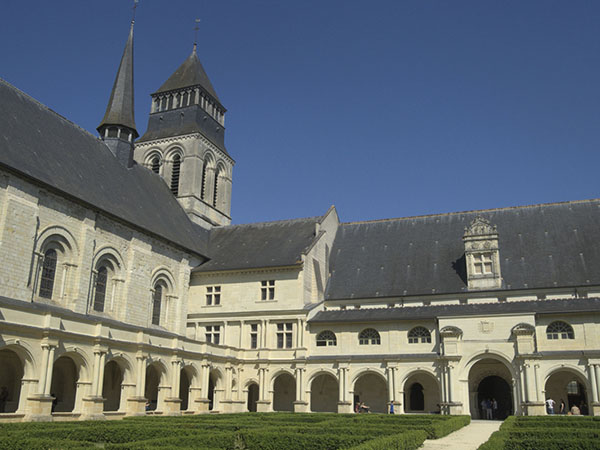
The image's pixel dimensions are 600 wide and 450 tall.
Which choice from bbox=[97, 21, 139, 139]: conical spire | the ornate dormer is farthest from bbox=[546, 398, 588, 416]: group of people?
bbox=[97, 21, 139, 139]: conical spire

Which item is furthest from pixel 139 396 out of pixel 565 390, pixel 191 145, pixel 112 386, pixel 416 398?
pixel 191 145

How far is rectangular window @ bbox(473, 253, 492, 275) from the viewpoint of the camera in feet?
119

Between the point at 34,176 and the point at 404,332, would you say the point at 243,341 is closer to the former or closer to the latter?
the point at 404,332

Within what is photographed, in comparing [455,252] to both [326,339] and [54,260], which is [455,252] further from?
[54,260]

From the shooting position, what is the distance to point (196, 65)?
51.7 meters

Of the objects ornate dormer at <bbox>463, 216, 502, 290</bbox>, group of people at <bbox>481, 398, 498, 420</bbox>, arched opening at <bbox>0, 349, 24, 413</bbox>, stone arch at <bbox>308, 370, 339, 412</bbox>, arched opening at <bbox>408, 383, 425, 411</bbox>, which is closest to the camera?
arched opening at <bbox>0, 349, 24, 413</bbox>

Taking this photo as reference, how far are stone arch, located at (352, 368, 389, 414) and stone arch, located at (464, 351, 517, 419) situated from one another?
5084mm

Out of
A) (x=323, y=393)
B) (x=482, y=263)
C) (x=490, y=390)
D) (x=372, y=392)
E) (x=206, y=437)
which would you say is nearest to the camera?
(x=206, y=437)

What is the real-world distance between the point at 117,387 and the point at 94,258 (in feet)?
24.3

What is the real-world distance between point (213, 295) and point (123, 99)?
49.3 ft

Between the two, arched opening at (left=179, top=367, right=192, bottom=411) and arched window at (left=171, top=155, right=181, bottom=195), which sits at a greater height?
arched window at (left=171, top=155, right=181, bottom=195)

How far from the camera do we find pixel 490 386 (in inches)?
1369

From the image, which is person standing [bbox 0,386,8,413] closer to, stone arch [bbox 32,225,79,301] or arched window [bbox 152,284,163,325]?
stone arch [bbox 32,225,79,301]

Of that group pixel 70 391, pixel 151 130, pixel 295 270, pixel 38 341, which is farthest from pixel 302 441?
pixel 151 130
